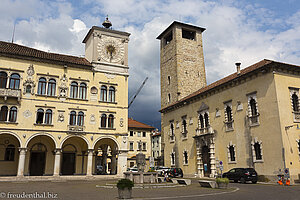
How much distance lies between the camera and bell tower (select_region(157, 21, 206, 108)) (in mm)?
44000

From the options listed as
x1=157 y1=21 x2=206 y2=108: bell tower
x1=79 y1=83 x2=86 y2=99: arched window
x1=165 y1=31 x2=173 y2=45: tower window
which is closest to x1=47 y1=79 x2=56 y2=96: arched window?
x1=79 y1=83 x2=86 y2=99: arched window

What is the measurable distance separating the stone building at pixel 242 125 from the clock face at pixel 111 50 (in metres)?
11.2

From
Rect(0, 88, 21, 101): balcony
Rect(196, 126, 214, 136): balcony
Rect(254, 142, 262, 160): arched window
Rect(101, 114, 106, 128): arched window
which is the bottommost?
Rect(254, 142, 262, 160): arched window

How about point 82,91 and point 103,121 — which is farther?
point 103,121

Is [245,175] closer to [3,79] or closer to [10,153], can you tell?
[10,153]

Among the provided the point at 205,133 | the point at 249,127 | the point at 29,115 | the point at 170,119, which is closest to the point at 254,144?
the point at 249,127

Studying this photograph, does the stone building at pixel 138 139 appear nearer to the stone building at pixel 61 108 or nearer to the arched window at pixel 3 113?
the stone building at pixel 61 108

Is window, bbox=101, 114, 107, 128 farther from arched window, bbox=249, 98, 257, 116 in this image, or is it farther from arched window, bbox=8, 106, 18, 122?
arched window, bbox=249, 98, 257, 116

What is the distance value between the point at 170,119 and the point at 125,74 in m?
11.3

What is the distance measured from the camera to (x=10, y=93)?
88.4 feet

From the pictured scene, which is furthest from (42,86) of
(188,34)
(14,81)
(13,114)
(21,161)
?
(188,34)

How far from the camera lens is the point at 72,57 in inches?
1341

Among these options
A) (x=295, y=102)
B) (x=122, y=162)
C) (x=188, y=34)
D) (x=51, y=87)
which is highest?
(x=188, y=34)

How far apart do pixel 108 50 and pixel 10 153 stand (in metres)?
16.9
